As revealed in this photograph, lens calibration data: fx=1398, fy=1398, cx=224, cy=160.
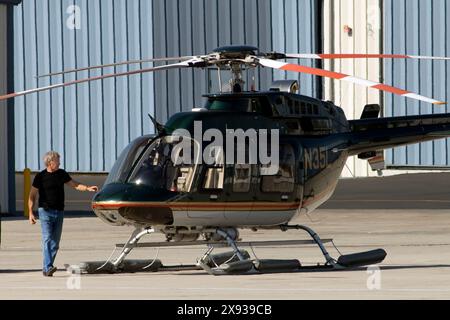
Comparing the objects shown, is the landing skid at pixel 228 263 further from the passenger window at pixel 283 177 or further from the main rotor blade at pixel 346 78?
the main rotor blade at pixel 346 78

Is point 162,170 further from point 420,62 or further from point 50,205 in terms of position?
point 420,62

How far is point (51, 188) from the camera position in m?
19.0

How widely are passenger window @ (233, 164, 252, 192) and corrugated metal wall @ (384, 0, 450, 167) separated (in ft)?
84.9

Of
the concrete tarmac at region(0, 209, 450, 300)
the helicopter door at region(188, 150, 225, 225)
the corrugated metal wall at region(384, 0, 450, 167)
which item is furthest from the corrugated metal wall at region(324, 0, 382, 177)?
the helicopter door at region(188, 150, 225, 225)

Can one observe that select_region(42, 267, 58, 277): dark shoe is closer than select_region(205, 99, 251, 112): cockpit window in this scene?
Yes

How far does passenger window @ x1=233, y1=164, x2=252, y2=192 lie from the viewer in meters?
19.0

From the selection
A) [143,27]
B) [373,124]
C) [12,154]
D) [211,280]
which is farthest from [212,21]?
[211,280]

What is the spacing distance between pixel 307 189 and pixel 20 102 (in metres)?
30.1

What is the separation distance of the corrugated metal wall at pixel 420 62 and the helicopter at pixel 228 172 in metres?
24.9

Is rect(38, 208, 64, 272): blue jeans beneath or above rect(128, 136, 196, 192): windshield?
beneath

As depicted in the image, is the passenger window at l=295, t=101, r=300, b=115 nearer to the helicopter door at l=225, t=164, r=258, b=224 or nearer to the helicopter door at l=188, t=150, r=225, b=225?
the helicopter door at l=225, t=164, r=258, b=224

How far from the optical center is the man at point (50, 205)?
61.7 feet

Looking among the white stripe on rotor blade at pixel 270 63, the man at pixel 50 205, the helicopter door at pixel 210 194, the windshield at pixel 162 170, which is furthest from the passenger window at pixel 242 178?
the man at pixel 50 205
